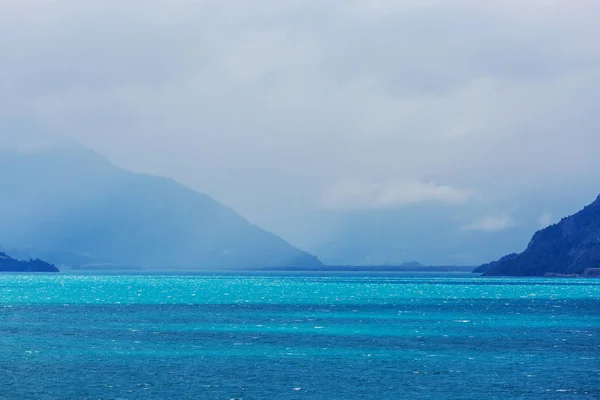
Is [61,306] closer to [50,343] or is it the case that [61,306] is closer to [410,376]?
[50,343]

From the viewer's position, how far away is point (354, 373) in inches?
2657

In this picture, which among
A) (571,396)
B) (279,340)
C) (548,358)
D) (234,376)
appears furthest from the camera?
(279,340)

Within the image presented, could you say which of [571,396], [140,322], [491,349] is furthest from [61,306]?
[571,396]

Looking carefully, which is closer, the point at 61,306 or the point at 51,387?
the point at 51,387

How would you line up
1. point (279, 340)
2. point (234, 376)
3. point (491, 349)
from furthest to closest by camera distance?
point (279, 340) < point (491, 349) < point (234, 376)

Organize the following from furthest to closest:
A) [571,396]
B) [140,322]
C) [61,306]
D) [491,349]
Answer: [61,306] < [140,322] < [491,349] < [571,396]

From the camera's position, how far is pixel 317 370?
69125mm

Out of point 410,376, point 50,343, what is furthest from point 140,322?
point 410,376

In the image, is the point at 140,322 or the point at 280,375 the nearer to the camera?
the point at 280,375

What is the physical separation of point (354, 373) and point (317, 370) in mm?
3353

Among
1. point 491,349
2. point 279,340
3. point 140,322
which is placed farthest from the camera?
point 140,322

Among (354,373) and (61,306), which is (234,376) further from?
(61,306)

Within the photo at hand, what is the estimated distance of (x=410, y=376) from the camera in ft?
216

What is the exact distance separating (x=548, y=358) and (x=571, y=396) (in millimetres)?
20007
